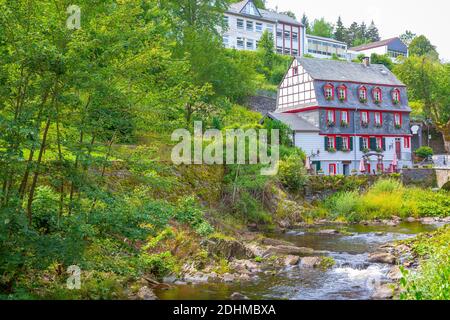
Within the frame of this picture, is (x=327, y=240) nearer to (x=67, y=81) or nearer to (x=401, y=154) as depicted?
(x=67, y=81)

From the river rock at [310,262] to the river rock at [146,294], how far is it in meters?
5.53

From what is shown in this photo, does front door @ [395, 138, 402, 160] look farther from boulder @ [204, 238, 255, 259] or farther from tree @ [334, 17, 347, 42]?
tree @ [334, 17, 347, 42]

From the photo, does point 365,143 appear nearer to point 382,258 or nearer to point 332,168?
point 332,168

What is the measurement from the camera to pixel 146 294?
10.5m

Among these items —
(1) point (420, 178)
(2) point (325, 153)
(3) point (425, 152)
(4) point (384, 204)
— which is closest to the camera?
(4) point (384, 204)

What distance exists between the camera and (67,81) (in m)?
8.36

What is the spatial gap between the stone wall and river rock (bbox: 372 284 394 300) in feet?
73.2

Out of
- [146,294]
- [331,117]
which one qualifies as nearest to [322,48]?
[331,117]

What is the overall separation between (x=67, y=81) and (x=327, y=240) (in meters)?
14.0

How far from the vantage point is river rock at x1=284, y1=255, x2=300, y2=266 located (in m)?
14.8

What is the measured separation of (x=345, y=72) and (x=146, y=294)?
107ft

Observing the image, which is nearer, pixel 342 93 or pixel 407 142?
pixel 342 93

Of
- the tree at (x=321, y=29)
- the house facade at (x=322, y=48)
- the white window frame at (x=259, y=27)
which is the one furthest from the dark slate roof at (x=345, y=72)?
the tree at (x=321, y=29)

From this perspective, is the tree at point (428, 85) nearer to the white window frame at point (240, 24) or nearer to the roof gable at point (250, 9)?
the white window frame at point (240, 24)
